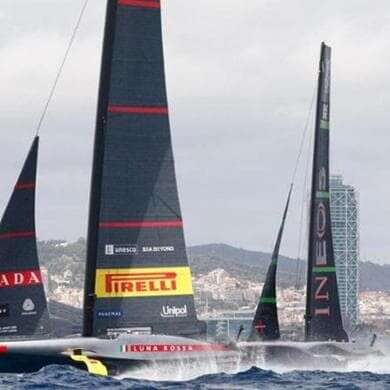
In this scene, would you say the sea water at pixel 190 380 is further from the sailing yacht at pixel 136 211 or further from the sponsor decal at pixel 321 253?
the sponsor decal at pixel 321 253

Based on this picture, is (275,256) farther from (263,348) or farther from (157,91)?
(157,91)

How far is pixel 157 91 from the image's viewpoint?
39.5 meters

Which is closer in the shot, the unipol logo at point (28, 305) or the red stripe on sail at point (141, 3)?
the unipol logo at point (28, 305)

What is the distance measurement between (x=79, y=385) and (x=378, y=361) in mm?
14768

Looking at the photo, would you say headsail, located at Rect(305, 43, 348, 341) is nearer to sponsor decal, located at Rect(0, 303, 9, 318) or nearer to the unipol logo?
the unipol logo

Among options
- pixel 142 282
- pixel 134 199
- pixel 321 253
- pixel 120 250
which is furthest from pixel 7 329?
pixel 321 253

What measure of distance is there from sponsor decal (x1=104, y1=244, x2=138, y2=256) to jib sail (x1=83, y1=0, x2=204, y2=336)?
1.0 inches

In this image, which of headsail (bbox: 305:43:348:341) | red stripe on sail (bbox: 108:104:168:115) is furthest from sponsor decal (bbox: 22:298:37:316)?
headsail (bbox: 305:43:348:341)

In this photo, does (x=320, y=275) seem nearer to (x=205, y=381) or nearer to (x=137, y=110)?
(x=137, y=110)

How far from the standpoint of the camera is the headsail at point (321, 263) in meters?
50.8

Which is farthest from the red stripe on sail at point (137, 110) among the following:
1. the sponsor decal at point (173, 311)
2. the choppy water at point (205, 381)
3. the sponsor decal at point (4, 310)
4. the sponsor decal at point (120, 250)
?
the choppy water at point (205, 381)

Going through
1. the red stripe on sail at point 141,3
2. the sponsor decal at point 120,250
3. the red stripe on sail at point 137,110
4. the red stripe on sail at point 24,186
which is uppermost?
the red stripe on sail at point 141,3

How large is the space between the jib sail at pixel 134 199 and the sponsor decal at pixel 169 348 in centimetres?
66

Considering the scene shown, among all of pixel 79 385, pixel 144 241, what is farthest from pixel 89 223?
pixel 79 385
